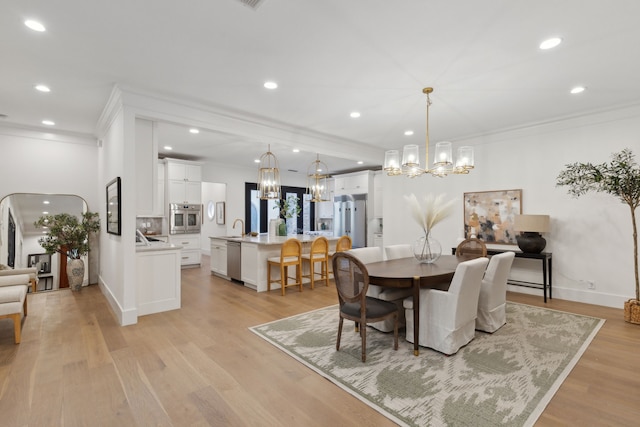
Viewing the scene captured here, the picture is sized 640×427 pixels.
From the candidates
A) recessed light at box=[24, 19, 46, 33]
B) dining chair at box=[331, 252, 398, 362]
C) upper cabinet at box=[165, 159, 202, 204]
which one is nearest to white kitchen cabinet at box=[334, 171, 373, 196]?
upper cabinet at box=[165, 159, 202, 204]

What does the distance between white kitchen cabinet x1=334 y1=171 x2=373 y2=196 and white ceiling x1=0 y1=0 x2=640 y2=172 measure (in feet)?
11.8

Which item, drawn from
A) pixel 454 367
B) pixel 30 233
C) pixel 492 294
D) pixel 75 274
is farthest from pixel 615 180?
pixel 30 233

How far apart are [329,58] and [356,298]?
222 centimetres

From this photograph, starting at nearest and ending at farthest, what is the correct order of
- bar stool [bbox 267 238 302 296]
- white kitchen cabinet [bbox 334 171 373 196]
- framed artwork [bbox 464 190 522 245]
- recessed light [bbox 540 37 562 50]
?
1. recessed light [bbox 540 37 562 50]
2. bar stool [bbox 267 238 302 296]
3. framed artwork [bbox 464 190 522 245]
4. white kitchen cabinet [bbox 334 171 373 196]

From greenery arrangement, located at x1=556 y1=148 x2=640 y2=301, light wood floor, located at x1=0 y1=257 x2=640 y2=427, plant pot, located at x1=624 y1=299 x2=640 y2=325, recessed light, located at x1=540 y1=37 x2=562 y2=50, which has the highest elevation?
recessed light, located at x1=540 y1=37 x2=562 y2=50

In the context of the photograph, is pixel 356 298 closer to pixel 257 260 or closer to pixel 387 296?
pixel 387 296

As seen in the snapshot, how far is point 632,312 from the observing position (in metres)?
3.69

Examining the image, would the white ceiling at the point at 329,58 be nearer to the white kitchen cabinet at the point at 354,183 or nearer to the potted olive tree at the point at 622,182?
the potted olive tree at the point at 622,182

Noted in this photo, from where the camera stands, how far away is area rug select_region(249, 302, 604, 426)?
207cm

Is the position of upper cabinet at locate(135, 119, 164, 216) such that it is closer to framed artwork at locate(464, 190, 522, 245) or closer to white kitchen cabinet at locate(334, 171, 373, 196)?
framed artwork at locate(464, 190, 522, 245)

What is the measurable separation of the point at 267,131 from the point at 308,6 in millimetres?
2767

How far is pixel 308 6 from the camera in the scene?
2.19 metres

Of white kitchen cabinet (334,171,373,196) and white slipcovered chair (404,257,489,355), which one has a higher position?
white kitchen cabinet (334,171,373,196)

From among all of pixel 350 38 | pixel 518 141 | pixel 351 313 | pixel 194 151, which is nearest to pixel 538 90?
pixel 518 141
